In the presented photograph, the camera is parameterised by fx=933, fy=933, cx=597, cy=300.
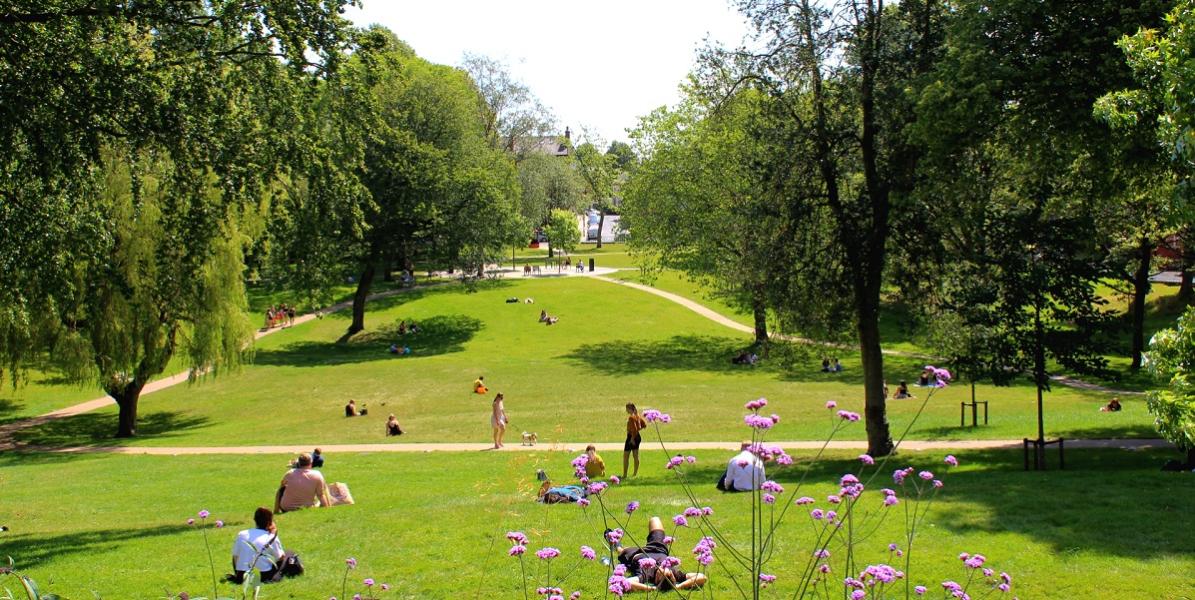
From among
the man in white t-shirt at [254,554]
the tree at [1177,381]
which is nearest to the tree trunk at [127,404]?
the man in white t-shirt at [254,554]

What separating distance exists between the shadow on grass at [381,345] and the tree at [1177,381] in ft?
134

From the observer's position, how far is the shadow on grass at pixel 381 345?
46094 mm

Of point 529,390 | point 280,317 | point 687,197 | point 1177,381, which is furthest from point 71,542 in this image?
point 280,317

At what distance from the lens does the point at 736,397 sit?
3297 cm

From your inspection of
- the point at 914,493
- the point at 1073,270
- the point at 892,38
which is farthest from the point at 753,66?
the point at 914,493

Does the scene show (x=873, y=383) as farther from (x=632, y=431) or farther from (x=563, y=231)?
(x=563, y=231)

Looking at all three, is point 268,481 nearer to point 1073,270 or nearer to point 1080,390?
point 1073,270

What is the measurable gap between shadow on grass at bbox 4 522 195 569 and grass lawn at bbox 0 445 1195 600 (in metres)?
0.04

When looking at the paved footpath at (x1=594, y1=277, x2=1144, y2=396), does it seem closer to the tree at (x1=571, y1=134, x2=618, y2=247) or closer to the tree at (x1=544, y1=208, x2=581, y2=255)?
the tree at (x1=544, y1=208, x2=581, y2=255)

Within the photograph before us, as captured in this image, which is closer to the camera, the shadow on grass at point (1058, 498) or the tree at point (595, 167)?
the shadow on grass at point (1058, 498)

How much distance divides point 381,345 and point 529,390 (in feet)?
57.2

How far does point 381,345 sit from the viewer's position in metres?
50.7

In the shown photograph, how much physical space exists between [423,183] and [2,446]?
26.6 m

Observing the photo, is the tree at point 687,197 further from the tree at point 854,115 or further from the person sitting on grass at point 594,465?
the person sitting on grass at point 594,465
